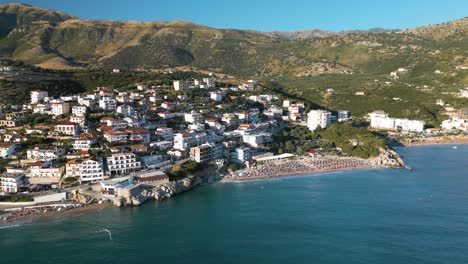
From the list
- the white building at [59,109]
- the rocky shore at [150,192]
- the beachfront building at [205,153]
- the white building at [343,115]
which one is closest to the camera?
the rocky shore at [150,192]

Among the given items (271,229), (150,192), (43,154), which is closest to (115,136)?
(43,154)

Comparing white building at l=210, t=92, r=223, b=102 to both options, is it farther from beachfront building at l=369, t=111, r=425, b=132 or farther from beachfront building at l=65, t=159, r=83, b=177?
beachfront building at l=65, t=159, r=83, b=177

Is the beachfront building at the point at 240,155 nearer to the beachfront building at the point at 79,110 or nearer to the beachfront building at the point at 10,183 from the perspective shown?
the beachfront building at the point at 79,110

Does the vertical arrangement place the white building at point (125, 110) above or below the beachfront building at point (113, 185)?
above

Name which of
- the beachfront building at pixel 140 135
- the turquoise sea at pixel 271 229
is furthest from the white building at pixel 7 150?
the turquoise sea at pixel 271 229

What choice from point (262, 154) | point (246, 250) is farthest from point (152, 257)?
point (262, 154)

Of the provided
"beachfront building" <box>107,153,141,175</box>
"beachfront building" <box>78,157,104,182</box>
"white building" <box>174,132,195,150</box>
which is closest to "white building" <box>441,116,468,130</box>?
"white building" <box>174,132,195,150</box>

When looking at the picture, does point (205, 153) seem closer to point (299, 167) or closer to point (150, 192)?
point (150, 192)
